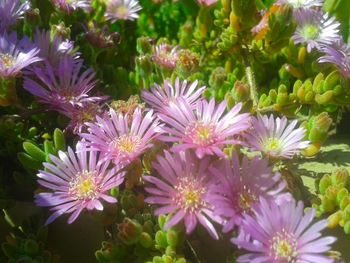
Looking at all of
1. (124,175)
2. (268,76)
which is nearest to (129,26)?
(268,76)

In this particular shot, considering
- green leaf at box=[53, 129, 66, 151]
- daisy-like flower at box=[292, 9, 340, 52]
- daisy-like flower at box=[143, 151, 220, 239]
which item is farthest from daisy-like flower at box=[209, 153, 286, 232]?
daisy-like flower at box=[292, 9, 340, 52]

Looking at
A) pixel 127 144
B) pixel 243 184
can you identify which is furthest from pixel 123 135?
pixel 243 184

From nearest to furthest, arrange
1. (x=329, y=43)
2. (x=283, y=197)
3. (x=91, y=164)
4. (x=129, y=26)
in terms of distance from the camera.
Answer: (x=283, y=197)
(x=91, y=164)
(x=329, y=43)
(x=129, y=26)

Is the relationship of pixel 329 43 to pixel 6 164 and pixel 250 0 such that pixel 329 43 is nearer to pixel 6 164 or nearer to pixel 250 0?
pixel 250 0

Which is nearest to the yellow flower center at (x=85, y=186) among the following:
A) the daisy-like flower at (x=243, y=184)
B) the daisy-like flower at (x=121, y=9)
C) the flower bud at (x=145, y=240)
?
the flower bud at (x=145, y=240)

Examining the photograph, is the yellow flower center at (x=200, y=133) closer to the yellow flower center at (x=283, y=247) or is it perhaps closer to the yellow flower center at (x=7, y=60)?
the yellow flower center at (x=283, y=247)

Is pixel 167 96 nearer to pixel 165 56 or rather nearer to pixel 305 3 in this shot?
pixel 165 56
